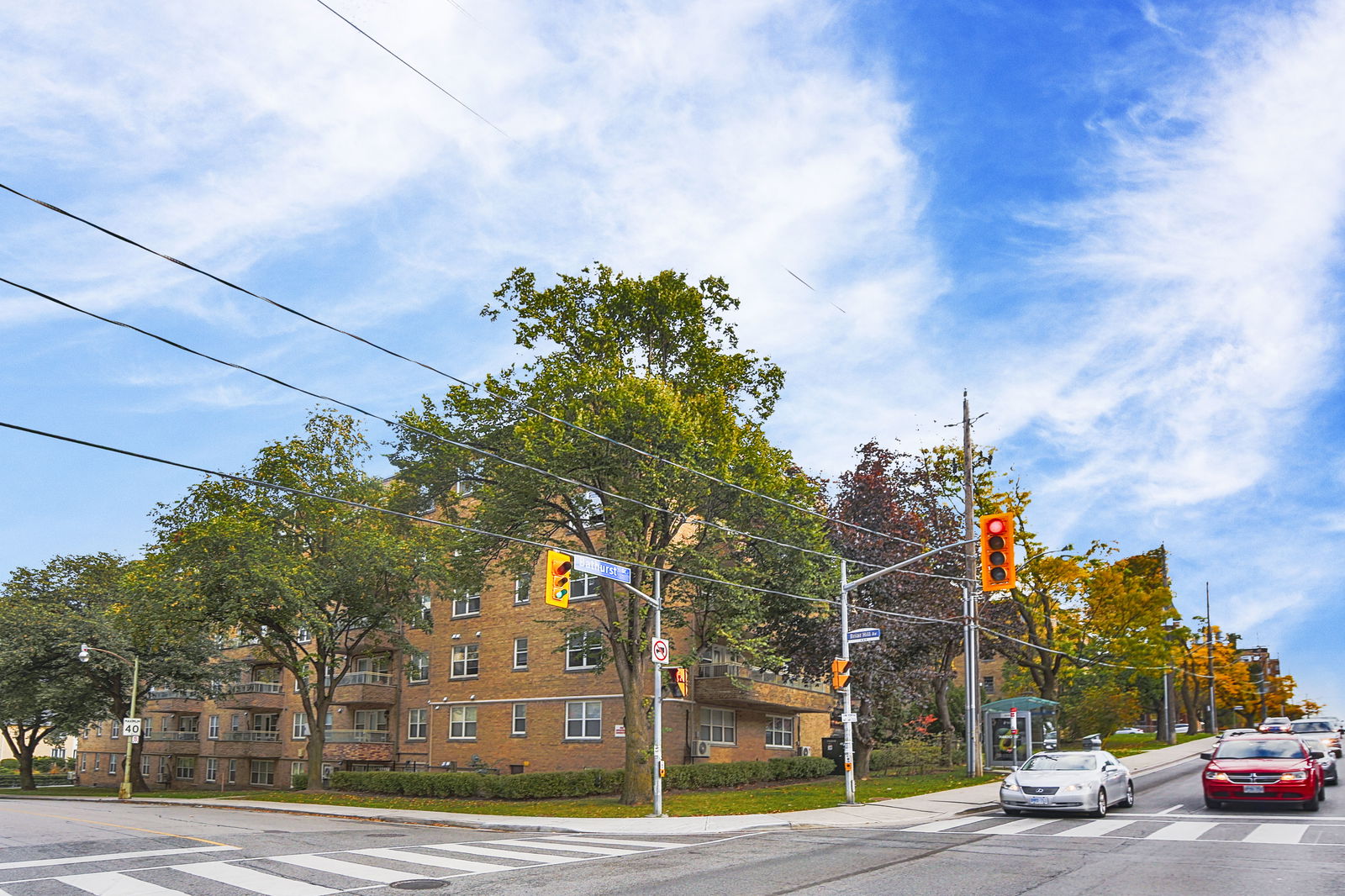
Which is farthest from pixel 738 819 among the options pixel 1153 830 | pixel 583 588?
pixel 583 588

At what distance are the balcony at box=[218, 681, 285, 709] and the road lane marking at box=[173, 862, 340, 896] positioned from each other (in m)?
41.9

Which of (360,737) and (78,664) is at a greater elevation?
(78,664)

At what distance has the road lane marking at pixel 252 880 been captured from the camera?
40.0 ft

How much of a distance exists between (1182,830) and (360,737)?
38.2 m

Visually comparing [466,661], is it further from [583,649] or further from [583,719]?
[583,649]

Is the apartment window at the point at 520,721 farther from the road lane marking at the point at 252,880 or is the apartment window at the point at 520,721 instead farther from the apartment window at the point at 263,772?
the road lane marking at the point at 252,880

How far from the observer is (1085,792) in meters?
19.7

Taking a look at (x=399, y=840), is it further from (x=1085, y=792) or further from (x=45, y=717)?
(x=45, y=717)

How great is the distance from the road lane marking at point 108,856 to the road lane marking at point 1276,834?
16.9 meters

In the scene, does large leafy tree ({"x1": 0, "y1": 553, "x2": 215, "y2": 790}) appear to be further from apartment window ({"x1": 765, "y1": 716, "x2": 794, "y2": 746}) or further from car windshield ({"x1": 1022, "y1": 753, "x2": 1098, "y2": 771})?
car windshield ({"x1": 1022, "y1": 753, "x2": 1098, "y2": 771})

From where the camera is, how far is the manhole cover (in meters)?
12.4

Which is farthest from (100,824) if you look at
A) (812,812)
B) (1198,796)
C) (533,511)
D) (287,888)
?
(1198,796)

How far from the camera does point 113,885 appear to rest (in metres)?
13.1

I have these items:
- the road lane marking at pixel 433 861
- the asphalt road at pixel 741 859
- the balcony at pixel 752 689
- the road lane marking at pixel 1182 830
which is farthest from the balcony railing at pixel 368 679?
the road lane marking at pixel 1182 830
